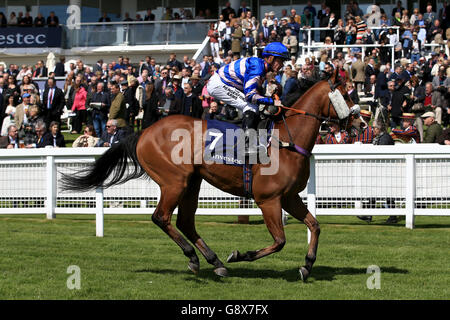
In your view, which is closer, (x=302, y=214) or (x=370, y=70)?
(x=302, y=214)

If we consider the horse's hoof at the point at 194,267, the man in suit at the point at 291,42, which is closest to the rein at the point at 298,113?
the horse's hoof at the point at 194,267

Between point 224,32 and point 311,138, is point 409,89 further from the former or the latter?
point 311,138

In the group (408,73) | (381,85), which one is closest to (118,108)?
(381,85)

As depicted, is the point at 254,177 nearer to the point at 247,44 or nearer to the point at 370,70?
the point at 370,70

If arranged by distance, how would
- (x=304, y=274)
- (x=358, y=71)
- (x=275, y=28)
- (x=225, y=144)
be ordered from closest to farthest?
(x=304, y=274), (x=225, y=144), (x=358, y=71), (x=275, y=28)

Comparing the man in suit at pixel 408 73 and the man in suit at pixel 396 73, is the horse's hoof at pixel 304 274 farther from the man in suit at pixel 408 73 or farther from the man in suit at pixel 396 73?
the man in suit at pixel 396 73

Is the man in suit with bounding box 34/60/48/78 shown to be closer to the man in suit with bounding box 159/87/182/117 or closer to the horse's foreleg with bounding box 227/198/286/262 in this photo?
the man in suit with bounding box 159/87/182/117

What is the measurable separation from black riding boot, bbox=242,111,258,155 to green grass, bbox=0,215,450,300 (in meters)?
1.16

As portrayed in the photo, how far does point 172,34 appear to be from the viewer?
89.8 feet

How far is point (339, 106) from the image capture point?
7.07 metres

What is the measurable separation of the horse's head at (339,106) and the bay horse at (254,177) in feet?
0.03

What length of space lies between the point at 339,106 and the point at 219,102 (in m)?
7.79
